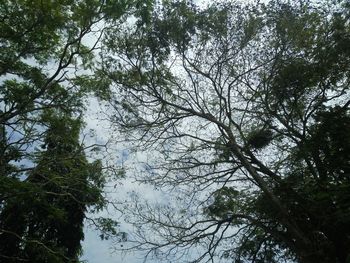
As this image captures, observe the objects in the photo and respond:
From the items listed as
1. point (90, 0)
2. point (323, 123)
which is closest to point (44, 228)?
point (90, 0)

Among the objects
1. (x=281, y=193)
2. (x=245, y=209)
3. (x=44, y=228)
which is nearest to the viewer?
(x=281, y=193)

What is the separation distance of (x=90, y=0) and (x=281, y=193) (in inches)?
276

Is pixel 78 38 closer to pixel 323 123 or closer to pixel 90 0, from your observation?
pixel 90 0

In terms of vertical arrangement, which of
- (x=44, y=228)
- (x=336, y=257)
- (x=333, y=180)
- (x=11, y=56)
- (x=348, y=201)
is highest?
(x=11, y=56)

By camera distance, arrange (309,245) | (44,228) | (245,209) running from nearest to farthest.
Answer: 1. (309,245)
2. (245,209)
3. (44,228)

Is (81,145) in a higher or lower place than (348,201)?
higher

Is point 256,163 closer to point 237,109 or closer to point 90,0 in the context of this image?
point 237,109

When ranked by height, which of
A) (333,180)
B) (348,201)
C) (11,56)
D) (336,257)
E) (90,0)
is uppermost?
(90,0)

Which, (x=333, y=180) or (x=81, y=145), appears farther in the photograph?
(x=81, y=145)

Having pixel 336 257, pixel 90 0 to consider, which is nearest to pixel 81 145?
pixel 90 0

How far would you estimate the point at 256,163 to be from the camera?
35.8ft

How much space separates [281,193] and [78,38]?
22.2ft

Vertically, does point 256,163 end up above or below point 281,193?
above

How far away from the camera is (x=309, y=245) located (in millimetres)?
8617
